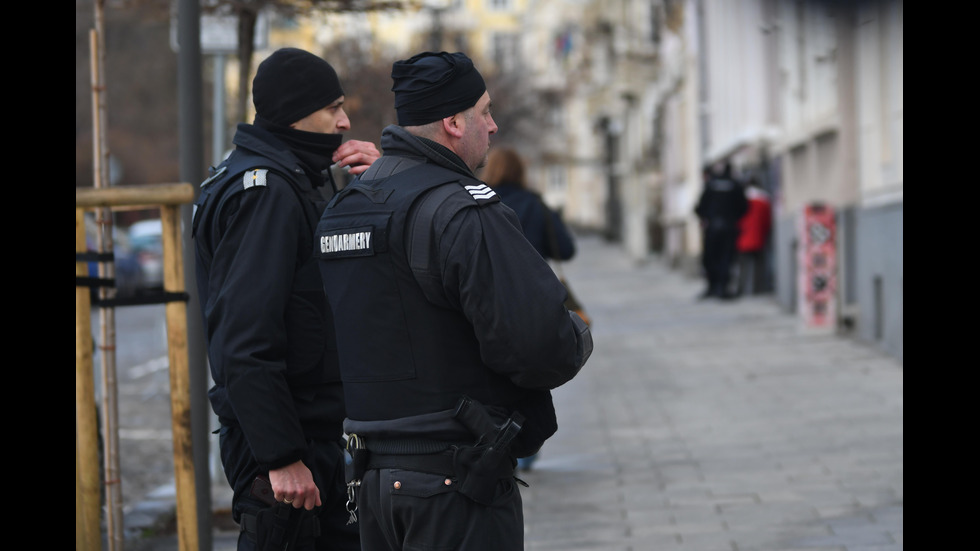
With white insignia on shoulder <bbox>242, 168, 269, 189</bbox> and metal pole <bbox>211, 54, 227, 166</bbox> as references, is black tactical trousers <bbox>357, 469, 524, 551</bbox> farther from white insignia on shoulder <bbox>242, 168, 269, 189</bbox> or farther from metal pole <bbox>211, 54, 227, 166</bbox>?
metal pole <bbox>211, 54, 227, 166</bbox>

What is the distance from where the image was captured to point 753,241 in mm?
20594

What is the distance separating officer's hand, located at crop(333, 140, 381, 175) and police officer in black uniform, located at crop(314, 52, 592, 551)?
2.54 ft

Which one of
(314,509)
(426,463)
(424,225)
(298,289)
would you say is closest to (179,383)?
(314,509)

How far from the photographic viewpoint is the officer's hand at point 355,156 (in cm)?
418

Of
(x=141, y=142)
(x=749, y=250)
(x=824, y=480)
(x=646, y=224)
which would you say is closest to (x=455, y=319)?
(x=824, y=480)

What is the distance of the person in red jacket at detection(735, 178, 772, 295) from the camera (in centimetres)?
2059

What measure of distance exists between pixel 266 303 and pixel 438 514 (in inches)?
31.9

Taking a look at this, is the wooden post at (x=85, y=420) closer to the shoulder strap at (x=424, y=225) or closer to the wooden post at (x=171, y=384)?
the wooden post at (x=171, y=384)

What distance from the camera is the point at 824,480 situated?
24.7ft

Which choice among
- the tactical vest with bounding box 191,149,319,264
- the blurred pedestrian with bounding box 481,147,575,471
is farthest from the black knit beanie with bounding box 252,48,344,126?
the blurred pedestrian with bounding box 481,147,575,471

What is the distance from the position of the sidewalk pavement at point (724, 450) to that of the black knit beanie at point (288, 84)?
2924 millimetres

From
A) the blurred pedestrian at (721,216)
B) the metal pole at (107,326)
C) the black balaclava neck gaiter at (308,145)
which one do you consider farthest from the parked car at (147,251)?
the black balaclava neck gaiter at (308,145)

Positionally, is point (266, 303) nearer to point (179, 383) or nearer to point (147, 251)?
point (179, 383)

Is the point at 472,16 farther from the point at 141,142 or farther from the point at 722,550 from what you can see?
the point at 722,550
